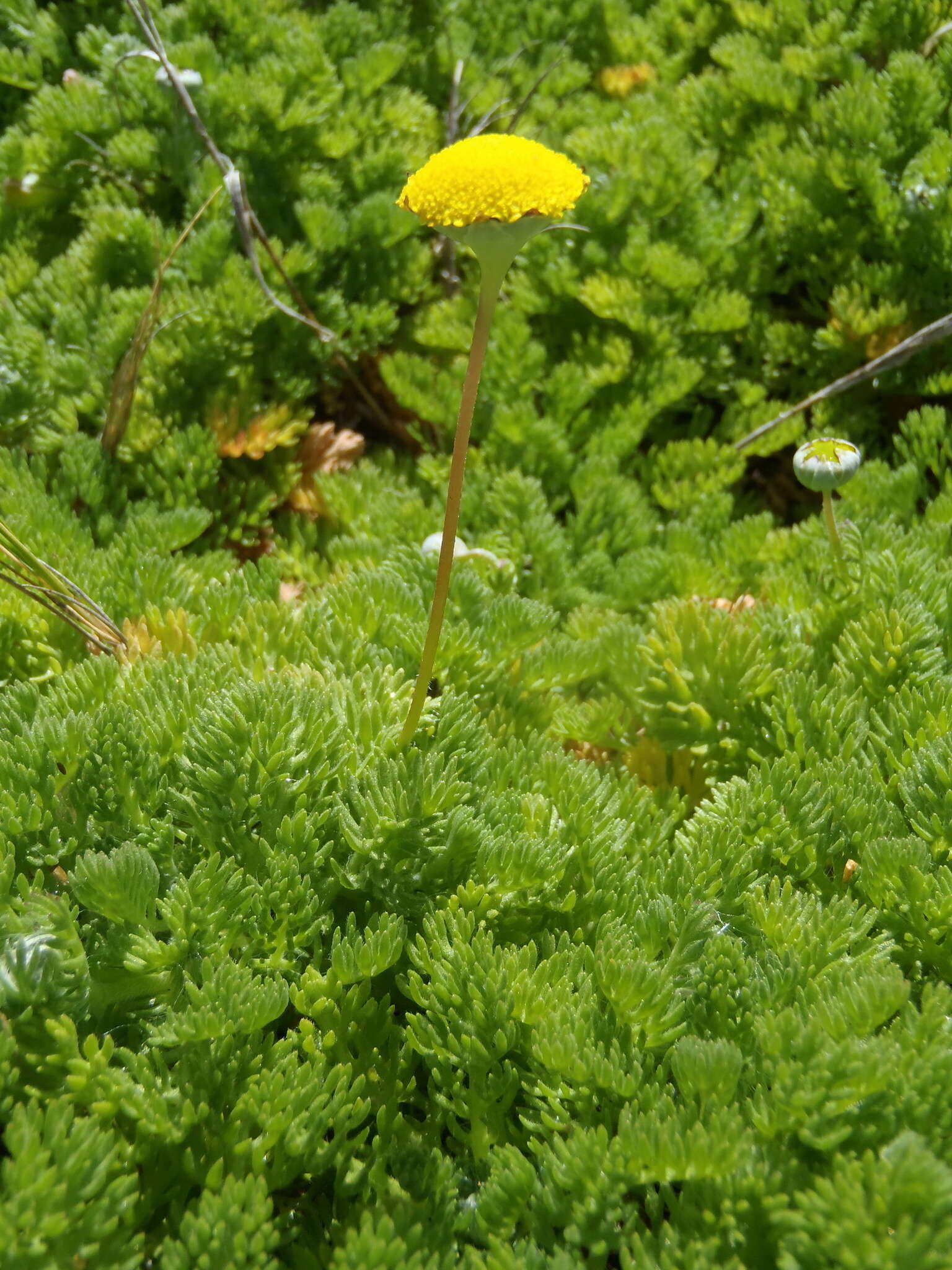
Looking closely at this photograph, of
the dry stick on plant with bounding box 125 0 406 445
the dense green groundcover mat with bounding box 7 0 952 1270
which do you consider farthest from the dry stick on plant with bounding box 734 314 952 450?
the dry stick on plant with bounding box 125 0 406 445

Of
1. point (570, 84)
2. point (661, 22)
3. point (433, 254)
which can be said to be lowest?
point (433, 254)

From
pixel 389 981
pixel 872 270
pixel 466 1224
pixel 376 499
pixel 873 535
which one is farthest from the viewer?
pixel 872 270

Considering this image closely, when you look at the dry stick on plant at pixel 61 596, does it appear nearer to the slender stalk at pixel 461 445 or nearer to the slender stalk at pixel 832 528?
the slender stalk at pixel 461 445

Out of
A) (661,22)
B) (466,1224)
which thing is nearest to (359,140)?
(661,22)

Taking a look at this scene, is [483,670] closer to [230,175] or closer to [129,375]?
[129,375]

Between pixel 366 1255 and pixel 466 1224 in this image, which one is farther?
pixel 466 1224

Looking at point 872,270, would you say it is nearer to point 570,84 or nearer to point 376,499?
point 570,84

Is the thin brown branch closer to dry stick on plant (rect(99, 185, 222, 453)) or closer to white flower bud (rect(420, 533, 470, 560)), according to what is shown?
dry stick on plant (rect(99, 185, 222, 453))

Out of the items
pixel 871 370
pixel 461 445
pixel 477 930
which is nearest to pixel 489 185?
pixel 461 445
